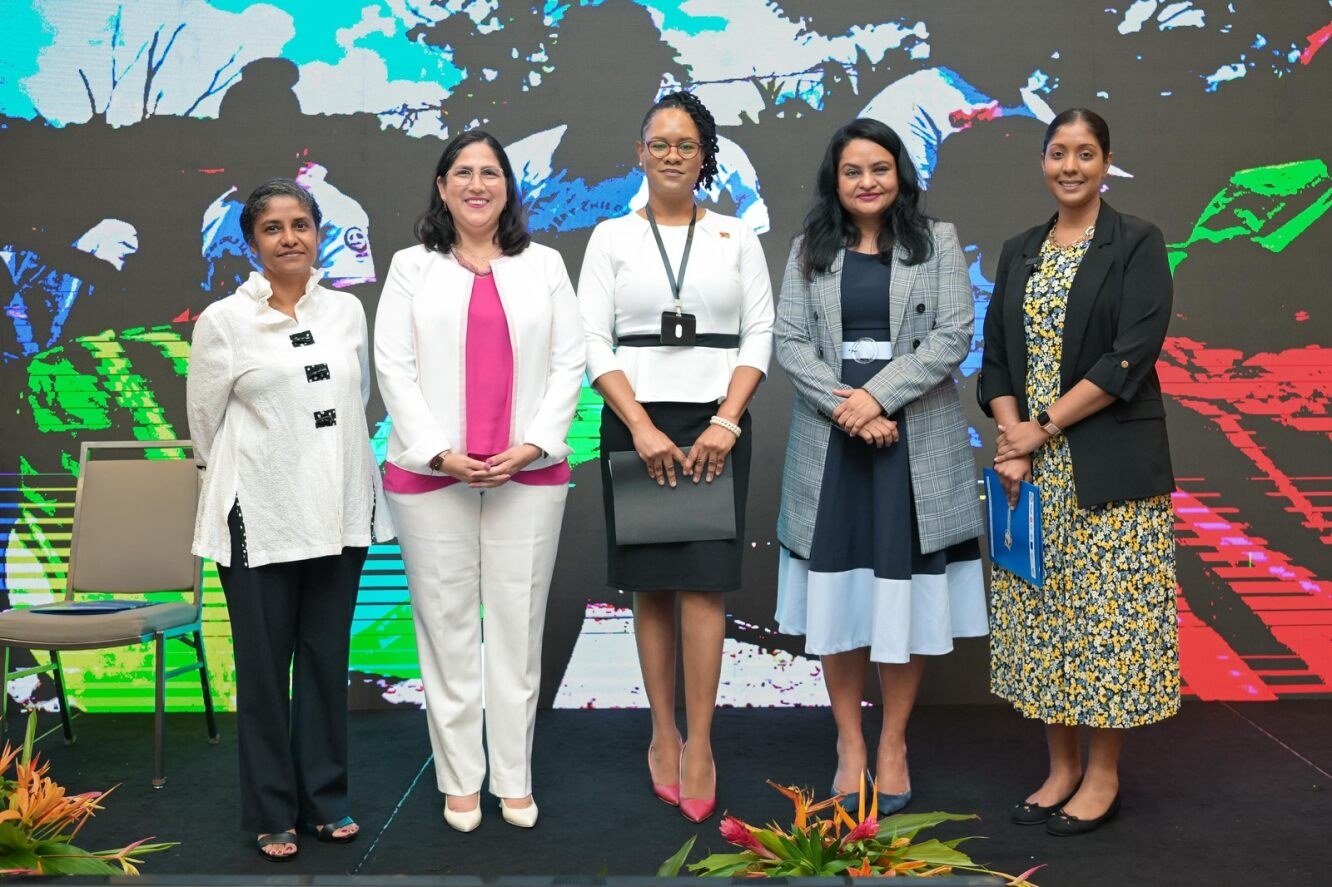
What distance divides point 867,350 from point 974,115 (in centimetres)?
146

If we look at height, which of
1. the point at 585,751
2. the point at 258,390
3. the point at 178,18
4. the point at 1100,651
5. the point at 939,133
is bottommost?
the point at 585,751

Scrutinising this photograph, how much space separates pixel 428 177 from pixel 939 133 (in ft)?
5.68

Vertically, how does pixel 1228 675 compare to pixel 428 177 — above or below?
below

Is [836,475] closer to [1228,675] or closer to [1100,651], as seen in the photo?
[1100,651]

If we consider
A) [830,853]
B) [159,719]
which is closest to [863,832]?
[830,853]

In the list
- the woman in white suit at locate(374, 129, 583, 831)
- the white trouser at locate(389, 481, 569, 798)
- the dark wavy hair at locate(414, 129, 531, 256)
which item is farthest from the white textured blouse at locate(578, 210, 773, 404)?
the white trouser at locate(389, 481, 569, 798)

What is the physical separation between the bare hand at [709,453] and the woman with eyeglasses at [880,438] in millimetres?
231

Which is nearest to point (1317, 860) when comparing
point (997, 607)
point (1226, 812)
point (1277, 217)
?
point (1226, 812)

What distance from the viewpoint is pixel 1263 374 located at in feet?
13.4

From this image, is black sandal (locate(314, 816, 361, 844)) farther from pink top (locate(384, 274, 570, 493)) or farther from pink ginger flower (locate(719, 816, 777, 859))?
pink ginger flower (locate(719, 816, 777, 859))

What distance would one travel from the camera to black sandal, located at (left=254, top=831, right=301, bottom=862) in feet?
8.87

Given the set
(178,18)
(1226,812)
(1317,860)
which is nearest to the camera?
(1317,860)

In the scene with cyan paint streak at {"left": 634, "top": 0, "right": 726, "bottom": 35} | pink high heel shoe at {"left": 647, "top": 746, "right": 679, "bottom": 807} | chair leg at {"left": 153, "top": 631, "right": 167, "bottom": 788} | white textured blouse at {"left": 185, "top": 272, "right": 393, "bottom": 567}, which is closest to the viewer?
white textured blouse at {"left": 185, "top": 272, "right": 393, "bottom": 567}

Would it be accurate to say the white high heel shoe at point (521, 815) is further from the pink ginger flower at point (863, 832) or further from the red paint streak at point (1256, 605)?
the red paint streak at point (1256, 605)
